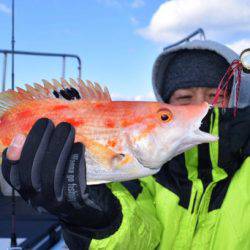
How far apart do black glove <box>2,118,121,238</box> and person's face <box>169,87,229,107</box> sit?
1121mm

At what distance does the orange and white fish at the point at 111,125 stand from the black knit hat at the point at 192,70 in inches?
38.3

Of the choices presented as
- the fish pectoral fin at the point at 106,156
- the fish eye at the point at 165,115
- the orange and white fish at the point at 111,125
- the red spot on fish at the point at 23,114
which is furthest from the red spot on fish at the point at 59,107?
the fish eye at the point at 165,115

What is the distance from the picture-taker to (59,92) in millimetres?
2396

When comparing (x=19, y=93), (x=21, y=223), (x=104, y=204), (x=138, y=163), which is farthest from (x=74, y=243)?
(x=21, y=223)

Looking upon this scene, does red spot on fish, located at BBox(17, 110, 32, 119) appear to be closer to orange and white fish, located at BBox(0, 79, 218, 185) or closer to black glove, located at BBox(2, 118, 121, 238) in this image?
orange and white fish, located at BBox(0, 79, 218, 185)

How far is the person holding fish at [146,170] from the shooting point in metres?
2.28

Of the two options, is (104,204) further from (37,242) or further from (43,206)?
(37,242)

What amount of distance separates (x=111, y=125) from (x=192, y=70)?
4.29 ft

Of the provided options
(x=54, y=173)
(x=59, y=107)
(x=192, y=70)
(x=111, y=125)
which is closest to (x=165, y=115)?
(x=111, y=125)

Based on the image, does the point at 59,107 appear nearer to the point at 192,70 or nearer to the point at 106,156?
the point at 106,156

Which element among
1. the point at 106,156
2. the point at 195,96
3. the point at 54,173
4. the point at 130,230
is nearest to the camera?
the point at 106,156

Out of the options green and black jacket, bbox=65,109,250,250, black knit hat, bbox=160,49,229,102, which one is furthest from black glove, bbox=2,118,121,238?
black knit hat, bbox=160,49,229,102

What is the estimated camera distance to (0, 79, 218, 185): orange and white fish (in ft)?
7.37

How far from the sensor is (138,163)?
2.27m
